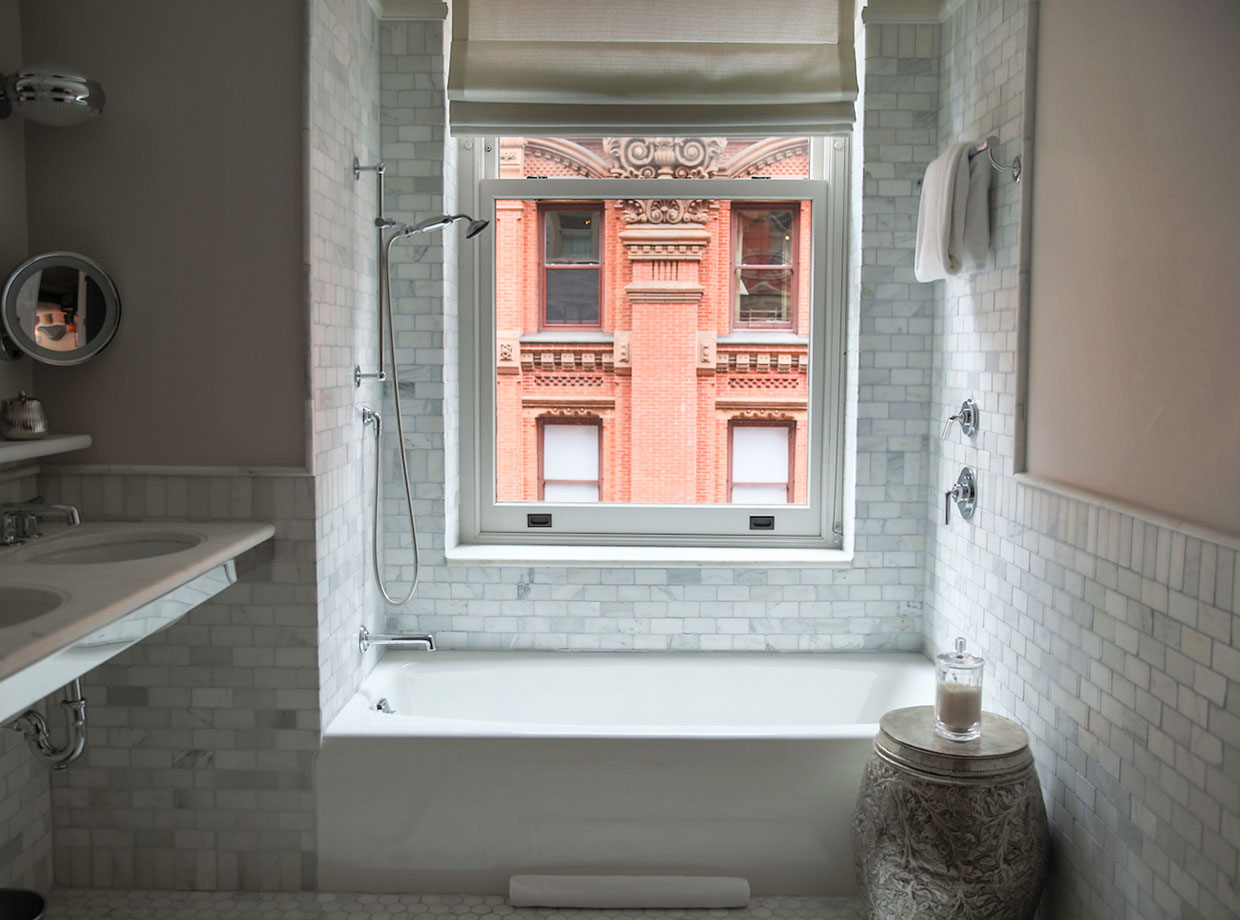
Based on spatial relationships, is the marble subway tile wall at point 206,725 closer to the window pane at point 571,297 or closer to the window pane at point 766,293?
the window pane at point 571,297

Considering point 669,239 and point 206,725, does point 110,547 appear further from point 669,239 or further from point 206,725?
point 669,239

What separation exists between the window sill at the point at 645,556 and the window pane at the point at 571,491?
0.61ft

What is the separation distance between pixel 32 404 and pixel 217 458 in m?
0.46

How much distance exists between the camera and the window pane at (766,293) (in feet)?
12.6

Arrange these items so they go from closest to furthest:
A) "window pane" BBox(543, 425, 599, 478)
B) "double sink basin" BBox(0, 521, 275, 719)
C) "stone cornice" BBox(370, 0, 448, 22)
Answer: "double sink basin" BBox(0, 521, 275, 719) → "stone cornice" BBox(370, 0, 448, 22) → "window pane" BBox(543, 425, 599, 478)

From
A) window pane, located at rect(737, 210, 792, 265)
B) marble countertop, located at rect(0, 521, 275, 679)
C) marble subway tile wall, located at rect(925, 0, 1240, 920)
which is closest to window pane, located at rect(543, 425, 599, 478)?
window pane, located at rect(737, 210, 792, 265)

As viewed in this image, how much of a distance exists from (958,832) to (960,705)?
293mm

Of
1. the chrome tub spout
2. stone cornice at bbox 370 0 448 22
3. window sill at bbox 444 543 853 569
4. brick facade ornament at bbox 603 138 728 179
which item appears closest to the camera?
the chrome tub spout

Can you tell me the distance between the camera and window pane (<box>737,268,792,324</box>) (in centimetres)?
385

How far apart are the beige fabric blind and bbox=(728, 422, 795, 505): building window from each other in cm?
103

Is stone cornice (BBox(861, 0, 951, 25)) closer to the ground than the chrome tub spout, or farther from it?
farther from it

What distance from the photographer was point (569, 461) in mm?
3951

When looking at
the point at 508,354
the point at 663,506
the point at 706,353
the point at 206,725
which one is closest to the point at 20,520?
the point at 206,725

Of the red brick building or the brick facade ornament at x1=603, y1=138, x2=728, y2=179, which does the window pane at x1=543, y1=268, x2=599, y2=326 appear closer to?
the red brick building
